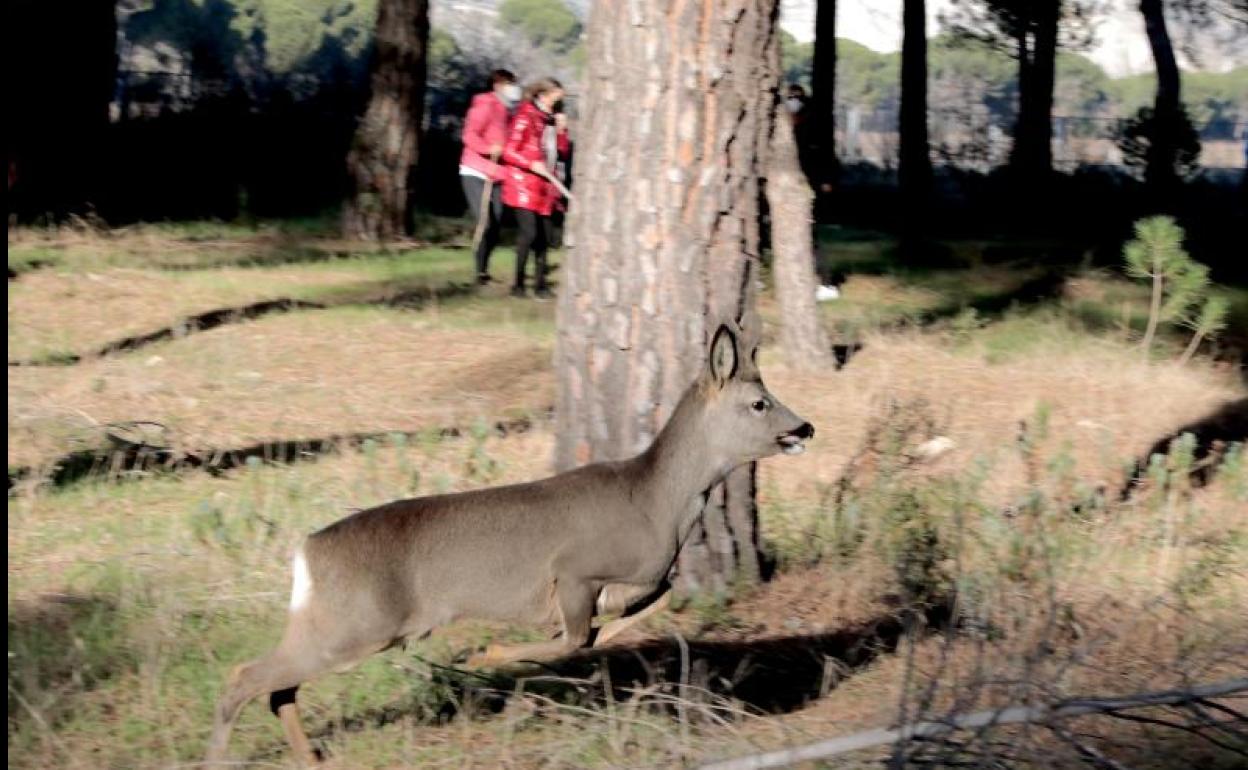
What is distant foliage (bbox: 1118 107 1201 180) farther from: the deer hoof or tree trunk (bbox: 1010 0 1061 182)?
the deer hoof

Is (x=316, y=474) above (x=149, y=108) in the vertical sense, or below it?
below

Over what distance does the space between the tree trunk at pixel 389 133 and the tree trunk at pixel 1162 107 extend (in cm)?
1157

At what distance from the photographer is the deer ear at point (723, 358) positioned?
6273 millimetres

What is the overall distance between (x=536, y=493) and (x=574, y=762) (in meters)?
0.89

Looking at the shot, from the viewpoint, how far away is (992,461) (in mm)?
10406

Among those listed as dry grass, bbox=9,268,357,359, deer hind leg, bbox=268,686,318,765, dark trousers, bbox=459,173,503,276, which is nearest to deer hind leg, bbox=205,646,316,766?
deer hind leg, bbox=268,686,318,765

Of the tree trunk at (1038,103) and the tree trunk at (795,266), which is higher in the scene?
the tree trunk at (1038,103)

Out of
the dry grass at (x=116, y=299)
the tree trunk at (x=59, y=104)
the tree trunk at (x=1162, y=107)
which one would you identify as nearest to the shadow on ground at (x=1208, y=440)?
the dry grass at (x=116, y=299)

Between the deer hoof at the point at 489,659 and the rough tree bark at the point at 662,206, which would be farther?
the rough tree bark at the point at 662,206

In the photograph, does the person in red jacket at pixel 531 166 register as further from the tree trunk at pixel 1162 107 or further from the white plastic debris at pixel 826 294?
the tree trunk at pixel 1162 107

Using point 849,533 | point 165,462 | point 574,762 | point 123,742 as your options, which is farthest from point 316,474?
point 574,762

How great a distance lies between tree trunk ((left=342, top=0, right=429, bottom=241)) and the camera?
65.0 ft

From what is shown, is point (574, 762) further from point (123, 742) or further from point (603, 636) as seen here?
point (123, 742)

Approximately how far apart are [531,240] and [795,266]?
3766 millimetres
